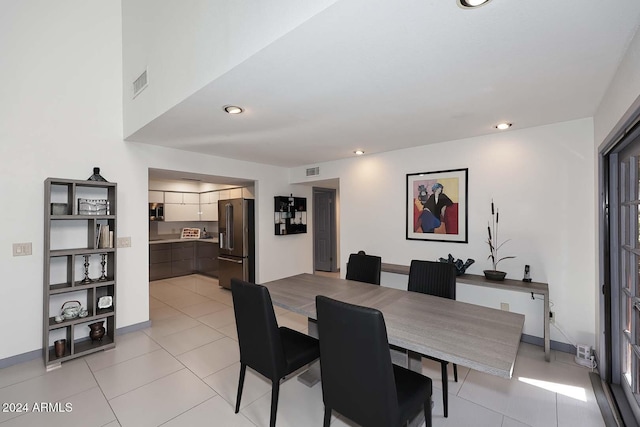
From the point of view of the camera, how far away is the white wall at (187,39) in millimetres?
1514

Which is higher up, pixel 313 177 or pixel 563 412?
pixel 313 177

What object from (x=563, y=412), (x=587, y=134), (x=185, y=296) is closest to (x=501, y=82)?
(x=587, y=134)

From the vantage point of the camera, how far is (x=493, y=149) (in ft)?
10.7

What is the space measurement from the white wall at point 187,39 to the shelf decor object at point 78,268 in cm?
88

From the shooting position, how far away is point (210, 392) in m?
2.26

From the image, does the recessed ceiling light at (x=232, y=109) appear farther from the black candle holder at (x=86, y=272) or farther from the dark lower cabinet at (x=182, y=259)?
the dark lower cabinet at (x=182, y=259)

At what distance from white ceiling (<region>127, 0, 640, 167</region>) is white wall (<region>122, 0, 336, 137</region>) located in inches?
2.9

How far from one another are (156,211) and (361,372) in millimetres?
6238

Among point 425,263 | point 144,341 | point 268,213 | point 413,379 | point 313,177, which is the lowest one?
point 144,341

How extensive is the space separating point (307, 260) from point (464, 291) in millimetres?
3244

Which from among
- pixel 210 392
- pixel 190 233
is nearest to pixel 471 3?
pixel 210 392

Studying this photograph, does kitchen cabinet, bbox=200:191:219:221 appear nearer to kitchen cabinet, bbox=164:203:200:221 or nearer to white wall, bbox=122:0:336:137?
kitchen cabinet, bbox=164:203:200:221

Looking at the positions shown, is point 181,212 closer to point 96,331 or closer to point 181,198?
point 181,198

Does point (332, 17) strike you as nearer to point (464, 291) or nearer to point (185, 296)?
point (464, 291)
